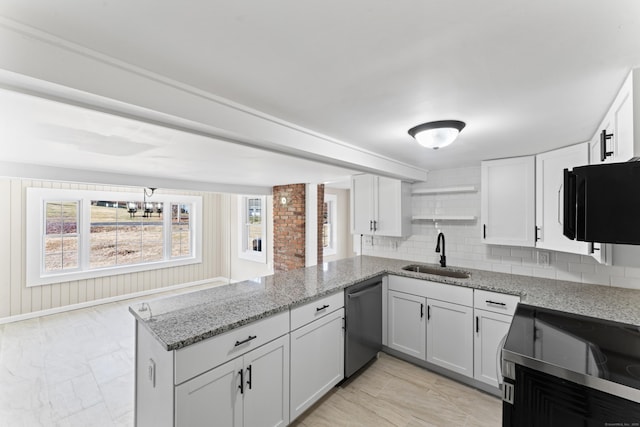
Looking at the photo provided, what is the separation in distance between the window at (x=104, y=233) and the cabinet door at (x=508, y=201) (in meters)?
5.78

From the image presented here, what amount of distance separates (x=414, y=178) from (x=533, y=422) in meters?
2.52

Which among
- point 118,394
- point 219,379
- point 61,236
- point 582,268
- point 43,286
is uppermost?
point 61,236

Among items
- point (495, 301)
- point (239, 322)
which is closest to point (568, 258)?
point (495, 301)

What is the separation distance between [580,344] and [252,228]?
5644 millimetres

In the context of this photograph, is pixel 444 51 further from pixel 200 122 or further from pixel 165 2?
pixel 200 122

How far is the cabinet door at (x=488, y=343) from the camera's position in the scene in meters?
2.41

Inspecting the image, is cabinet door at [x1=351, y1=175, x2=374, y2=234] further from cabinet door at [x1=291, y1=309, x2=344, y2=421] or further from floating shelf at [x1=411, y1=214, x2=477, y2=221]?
cabinet door at [x1=291, y1=309, x2=344, y2=421]

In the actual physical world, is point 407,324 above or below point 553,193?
below

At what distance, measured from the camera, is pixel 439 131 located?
183 centimetres

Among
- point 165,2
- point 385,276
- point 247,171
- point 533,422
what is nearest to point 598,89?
point 533,422

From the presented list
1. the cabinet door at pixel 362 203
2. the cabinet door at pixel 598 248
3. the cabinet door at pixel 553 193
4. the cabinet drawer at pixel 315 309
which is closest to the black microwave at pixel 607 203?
the cabinet door at pixel 598 248

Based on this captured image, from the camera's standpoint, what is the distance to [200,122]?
55.9 inches

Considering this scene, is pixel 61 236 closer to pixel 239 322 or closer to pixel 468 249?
pixel 239 322

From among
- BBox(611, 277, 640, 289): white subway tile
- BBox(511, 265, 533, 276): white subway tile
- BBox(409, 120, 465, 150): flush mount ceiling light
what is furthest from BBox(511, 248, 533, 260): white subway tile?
BBox(409, 120, 465, 150): flush mount ceiling light
